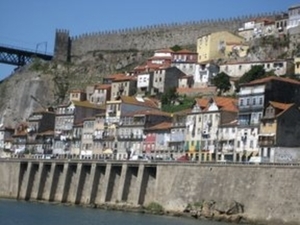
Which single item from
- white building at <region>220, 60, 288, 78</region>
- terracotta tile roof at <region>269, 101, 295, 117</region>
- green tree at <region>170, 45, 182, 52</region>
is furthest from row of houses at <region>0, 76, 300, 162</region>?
green tree at <region>170, 45, 182, 52</region>

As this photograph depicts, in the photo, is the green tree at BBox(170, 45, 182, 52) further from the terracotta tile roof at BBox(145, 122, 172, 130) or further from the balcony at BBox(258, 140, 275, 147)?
the balcony at BBox(258, 140, 275, 147)

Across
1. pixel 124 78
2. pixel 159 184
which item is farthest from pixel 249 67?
pixel 159 184

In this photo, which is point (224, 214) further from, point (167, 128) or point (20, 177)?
point (20, 177)

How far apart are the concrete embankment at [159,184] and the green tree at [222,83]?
2677 cm

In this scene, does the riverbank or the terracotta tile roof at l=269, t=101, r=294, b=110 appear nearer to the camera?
the riverbank

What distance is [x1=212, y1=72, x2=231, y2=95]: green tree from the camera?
104 meters

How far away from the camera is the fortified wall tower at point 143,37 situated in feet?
431

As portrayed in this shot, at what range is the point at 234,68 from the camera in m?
110

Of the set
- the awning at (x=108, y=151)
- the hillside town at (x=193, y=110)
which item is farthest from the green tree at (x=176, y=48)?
the awning at (x=108, y=151)

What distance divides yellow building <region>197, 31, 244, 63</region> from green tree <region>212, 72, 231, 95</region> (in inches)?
458

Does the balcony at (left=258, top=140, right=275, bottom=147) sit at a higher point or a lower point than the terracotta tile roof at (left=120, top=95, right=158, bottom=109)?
lower

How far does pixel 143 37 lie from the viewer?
142125mm

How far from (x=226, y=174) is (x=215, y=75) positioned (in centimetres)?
4527

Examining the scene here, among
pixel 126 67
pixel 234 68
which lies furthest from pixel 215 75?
pixel 126 67
